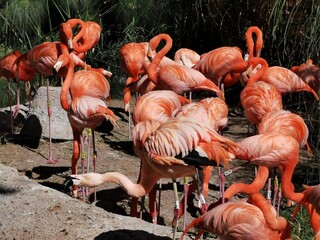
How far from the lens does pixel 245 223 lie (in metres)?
3.47

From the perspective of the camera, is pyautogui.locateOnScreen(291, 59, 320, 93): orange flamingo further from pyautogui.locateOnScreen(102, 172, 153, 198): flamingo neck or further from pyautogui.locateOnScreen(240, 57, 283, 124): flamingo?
pyautogui.locateOnScreen(102, 172, 153, 198): flamingo neck

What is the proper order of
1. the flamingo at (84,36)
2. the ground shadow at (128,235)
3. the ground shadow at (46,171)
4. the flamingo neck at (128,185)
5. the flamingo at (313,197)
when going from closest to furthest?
the flamingo at (313,197) → the ground shadow at (128,235) → the flamingo neck at (128,185) → the ground shadow at (46,171) → the flamingo at (84,36)

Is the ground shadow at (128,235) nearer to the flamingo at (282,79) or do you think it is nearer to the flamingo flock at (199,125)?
the flamingo flock at (199,125)

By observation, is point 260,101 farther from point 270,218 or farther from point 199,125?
point 270,218

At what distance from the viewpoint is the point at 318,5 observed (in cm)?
432

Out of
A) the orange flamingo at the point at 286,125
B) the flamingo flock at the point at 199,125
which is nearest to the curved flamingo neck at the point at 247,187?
the flamingo flock at the point at 199,125

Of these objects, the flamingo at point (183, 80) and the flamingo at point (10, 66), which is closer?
the flamingo at point (183, 80)

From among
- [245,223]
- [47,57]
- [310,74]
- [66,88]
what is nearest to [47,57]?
[47,57]

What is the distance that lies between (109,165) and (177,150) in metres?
2.41

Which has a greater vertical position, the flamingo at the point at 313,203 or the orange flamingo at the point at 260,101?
the orange flamingo at the point at 260,101

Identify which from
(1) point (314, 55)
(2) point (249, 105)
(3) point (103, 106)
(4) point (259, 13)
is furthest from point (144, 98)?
(4) point (259, 13)

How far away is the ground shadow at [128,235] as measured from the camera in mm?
3840

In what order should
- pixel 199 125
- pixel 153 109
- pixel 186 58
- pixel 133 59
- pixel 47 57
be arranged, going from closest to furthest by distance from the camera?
1. pixel 199 125
2. pixel 153 109
3. pixel 47 57
4. pixel 133 59
5. pixel 186 58

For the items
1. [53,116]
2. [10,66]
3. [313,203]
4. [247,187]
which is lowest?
[53,116]
